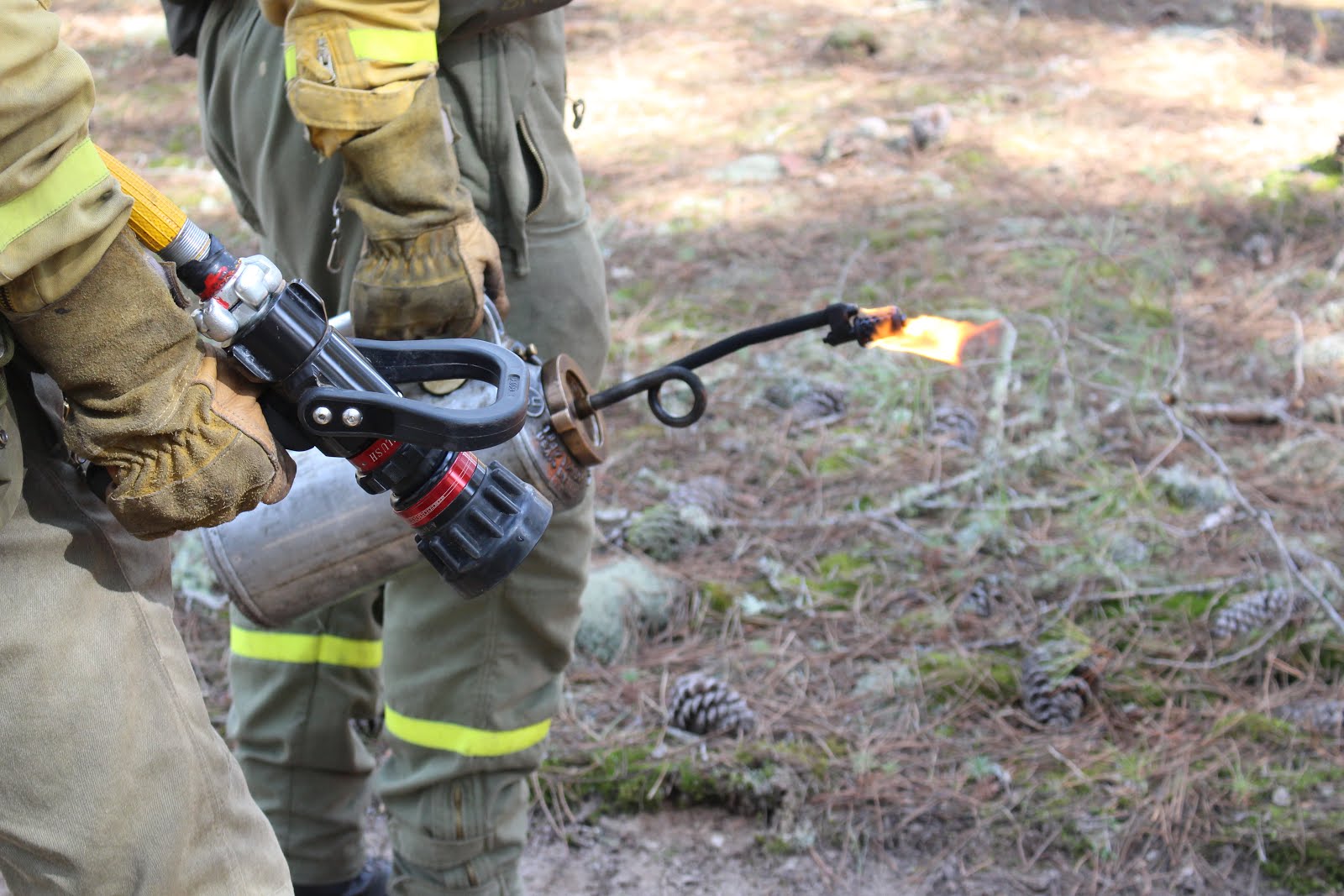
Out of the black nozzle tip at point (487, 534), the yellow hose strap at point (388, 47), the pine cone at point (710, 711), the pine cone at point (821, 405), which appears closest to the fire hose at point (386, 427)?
the black nozzle tip at point (487, 534)

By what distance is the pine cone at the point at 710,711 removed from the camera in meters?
2.67

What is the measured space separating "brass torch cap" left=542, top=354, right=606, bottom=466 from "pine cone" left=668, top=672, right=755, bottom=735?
3.24 feet

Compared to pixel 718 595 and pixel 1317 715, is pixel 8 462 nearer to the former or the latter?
pixel 718 595

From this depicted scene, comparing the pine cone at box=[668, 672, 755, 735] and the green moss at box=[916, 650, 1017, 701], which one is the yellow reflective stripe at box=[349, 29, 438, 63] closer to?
the pine cone at box=[668, 672, 755, 735]

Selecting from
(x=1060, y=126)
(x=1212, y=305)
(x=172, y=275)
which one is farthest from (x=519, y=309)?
(x=1060, y=126)

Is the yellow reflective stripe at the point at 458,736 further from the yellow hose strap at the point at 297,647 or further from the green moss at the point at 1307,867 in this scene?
the green moss at the point at 1307,867

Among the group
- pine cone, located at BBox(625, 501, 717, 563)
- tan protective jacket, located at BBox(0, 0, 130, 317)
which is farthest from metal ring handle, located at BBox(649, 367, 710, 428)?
pine cone, located at BBox(625, 501, 717, 563)

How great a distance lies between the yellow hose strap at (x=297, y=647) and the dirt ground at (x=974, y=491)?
56cm

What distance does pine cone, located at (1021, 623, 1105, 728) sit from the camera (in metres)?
2.63

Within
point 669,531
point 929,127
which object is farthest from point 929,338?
point 929,127

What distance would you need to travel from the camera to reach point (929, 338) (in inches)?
69.4

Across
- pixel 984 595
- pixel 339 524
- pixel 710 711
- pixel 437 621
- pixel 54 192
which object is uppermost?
pixel 54 192

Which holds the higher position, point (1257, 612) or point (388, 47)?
point (388, 47)

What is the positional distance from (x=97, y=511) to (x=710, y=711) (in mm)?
1539
